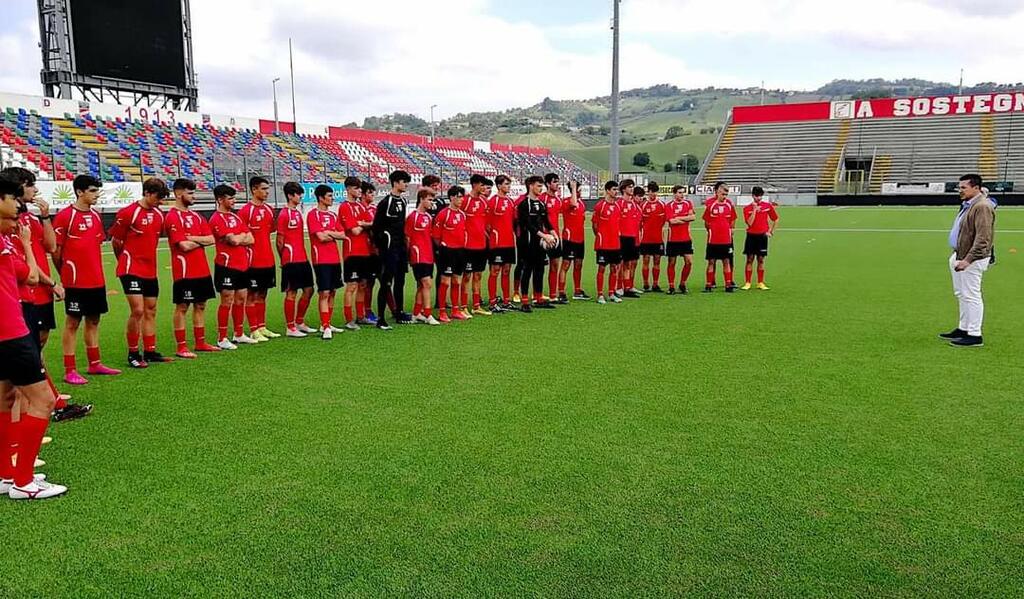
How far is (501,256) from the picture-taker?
9.92 m

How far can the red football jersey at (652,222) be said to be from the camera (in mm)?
11859

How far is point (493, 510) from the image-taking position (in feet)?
12.3

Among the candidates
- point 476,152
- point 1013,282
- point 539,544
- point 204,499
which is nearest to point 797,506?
point 539,544

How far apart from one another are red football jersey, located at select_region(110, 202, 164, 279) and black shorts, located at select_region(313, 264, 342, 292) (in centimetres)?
190

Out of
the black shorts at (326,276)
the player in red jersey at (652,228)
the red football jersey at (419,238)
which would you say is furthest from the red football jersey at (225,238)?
the player in red jersey at (652,228)

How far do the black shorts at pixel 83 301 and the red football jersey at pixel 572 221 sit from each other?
6450mm

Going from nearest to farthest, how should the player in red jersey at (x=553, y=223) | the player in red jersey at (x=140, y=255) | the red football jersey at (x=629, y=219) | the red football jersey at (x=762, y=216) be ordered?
1. the player in red jersey at (x=140, y=255)
2. the player in red jersey at (x=553, y=223)
3. the red football jersey at (x=629, y=219)
4. the red football jersey at (x=762, y=216)

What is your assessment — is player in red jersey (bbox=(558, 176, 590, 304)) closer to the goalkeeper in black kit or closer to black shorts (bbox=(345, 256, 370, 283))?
the goalkeeper in black kit

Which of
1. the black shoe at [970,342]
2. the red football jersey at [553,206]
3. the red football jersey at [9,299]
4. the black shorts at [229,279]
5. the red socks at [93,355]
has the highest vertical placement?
the red football jersey at [553,206]

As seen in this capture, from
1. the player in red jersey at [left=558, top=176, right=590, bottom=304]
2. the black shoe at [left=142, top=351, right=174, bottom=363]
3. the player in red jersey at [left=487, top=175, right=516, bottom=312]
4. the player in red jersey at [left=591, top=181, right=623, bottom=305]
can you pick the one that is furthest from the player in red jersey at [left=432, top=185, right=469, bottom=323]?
the black shoe at [left=142, top=351, right=174, bottom=363]

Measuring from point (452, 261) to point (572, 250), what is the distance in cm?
245

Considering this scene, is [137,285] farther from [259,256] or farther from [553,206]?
[553,206]

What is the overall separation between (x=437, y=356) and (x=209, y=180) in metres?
24.1

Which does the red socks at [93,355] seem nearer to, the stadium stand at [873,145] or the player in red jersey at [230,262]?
the player in red jersey at [230,262]
